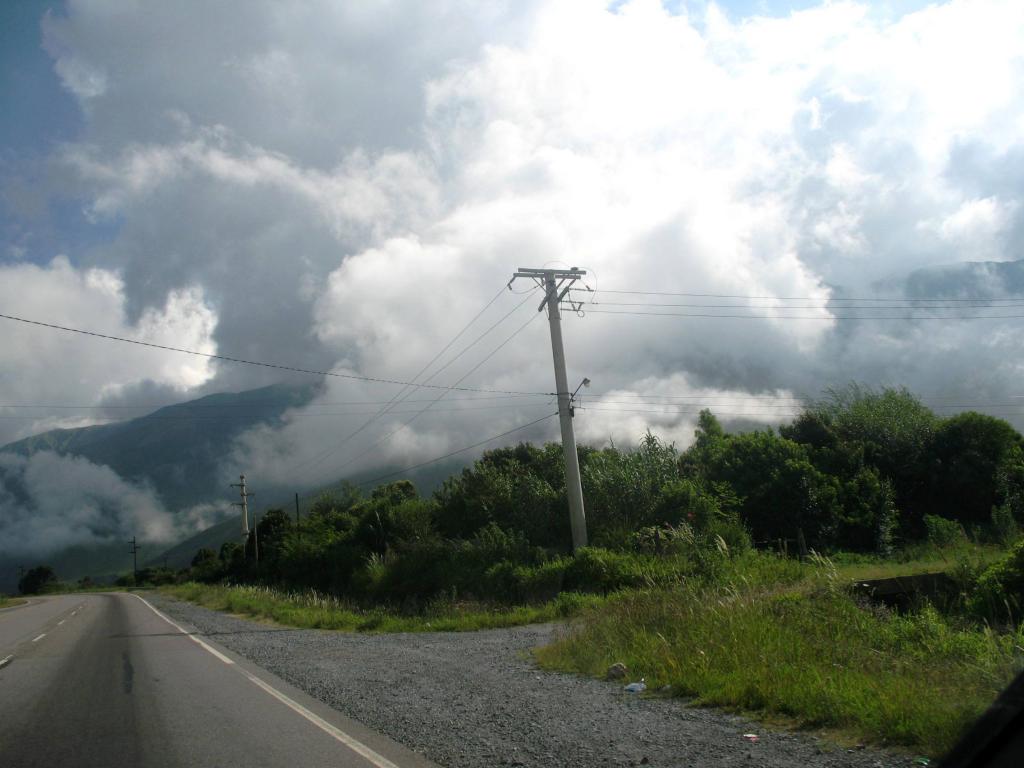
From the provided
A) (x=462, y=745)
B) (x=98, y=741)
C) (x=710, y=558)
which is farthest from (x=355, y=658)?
(x=710, y=558)

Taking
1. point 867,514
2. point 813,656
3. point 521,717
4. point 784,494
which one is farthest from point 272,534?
point 813,656

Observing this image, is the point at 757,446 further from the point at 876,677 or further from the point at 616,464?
the point at 876,677

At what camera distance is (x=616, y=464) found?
103 feet

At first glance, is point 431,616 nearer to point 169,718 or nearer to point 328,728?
point 169,718

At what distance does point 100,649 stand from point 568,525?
18.1 meters

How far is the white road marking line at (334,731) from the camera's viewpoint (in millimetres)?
6340

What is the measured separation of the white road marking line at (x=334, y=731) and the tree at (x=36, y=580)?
15174 centimetres

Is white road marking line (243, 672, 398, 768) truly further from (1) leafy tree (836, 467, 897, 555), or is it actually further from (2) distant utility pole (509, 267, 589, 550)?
(1) leafy tree (836, 467, 897, 555)

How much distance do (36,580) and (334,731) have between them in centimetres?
15739

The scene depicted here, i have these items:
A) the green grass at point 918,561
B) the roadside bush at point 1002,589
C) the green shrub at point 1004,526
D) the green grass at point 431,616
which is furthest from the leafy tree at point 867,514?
the roadside bush at point 1002,589

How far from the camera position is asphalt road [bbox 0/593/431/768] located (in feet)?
21.7

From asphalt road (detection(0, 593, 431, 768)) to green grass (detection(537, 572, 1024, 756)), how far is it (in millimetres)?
3608

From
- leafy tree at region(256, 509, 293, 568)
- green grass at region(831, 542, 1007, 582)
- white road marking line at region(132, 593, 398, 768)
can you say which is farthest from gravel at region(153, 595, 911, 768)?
leafy tree at region(256, 509, 293, 568)

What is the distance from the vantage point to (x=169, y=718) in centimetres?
833
